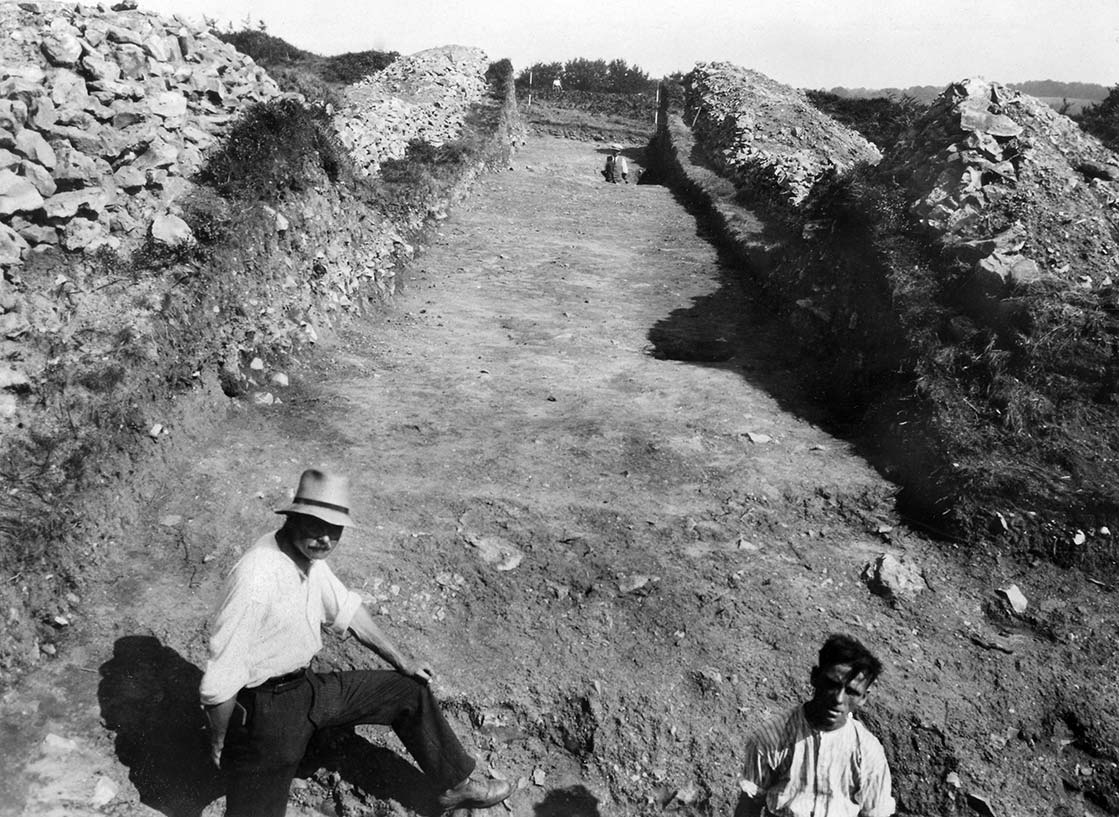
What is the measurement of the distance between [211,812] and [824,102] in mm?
30492

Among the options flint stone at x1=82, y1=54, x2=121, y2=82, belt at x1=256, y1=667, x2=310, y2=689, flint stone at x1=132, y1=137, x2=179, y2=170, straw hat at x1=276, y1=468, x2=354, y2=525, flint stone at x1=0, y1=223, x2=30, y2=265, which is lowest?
belt at x1=256, y1=667, x2=310, y2=689

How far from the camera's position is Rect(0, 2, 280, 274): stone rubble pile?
657 centimetres

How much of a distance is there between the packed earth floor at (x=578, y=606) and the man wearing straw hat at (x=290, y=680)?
1.81ft

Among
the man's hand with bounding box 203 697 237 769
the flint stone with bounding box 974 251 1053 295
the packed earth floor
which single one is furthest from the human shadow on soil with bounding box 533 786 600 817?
the flint stone with bounding box 974 251 1053 295

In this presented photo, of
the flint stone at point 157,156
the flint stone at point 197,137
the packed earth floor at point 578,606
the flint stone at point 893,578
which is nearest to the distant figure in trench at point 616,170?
the flint stone at point 197,137

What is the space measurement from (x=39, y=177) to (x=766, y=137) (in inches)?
607

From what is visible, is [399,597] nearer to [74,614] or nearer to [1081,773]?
[74,614]

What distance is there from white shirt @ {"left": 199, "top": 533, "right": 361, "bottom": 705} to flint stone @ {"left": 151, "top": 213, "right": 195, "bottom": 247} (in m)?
4.56

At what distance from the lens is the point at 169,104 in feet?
26.8

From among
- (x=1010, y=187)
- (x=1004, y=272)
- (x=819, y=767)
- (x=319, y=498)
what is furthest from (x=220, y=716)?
(x=1010, y=187)

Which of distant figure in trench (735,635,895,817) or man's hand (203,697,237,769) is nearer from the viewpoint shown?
distant figure in trench (735,635,895,817)

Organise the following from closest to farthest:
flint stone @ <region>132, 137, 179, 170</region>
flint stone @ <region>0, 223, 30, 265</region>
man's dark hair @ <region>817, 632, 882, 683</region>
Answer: man's dark hair @ <region>817, 632, 882, 683</region>, flint stone @ <region>0, 223, 30, 265</region>, flint stone @ <region>132, 137, 179, 170</region>

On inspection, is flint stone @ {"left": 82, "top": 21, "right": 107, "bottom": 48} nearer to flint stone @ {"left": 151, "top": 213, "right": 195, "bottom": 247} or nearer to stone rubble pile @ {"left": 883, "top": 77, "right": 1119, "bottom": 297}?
flint stone @ {"left": 151, "top": 213, "right": 195, "bottom": 247}

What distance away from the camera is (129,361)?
6.06 meters
